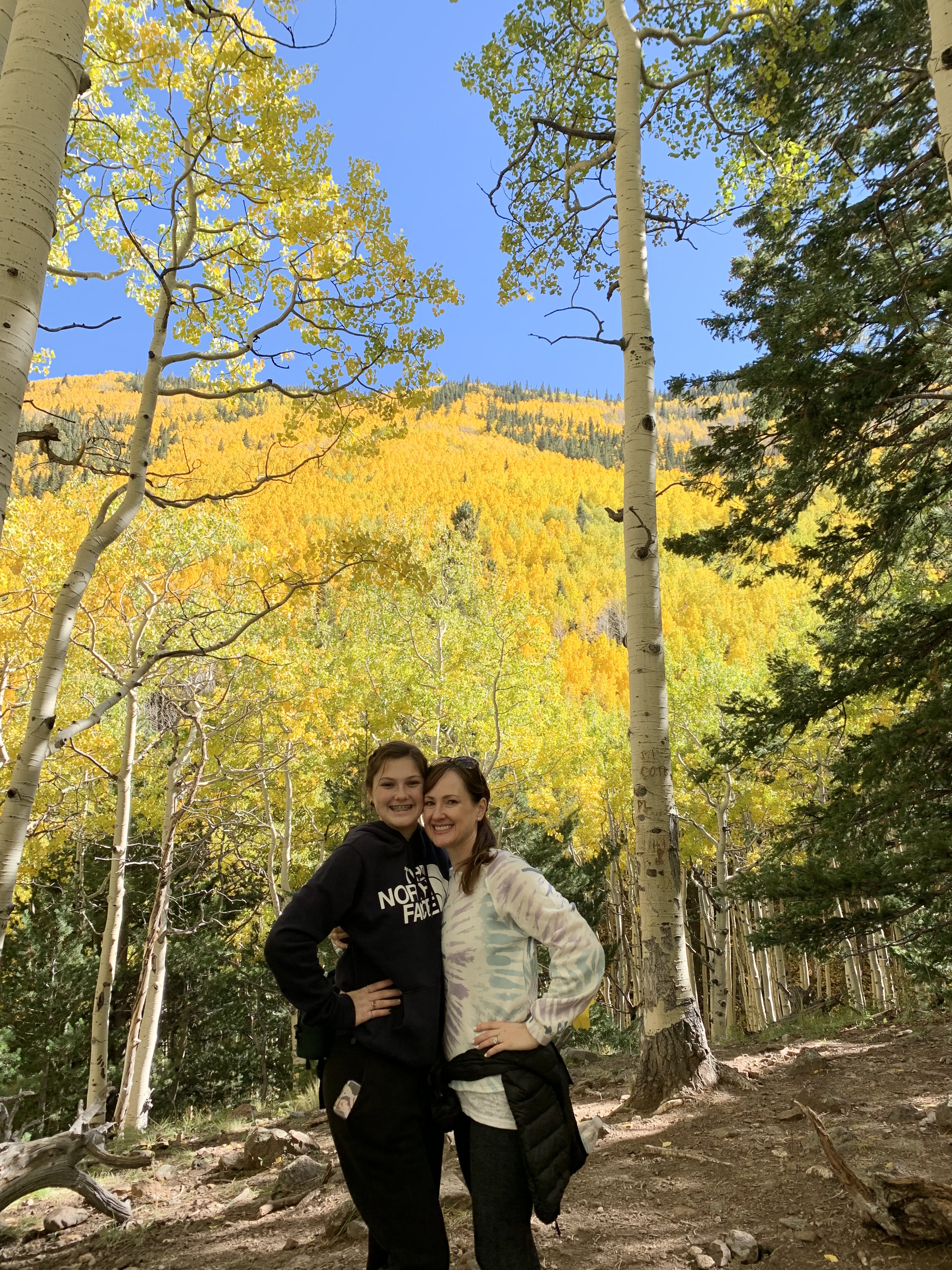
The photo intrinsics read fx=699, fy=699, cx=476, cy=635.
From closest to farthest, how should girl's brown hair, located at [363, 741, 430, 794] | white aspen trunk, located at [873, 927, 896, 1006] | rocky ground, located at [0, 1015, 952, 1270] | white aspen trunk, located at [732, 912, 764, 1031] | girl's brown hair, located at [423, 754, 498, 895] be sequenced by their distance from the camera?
girl's brown hair, located at [423, 754, 498, 895] < girl's brown hair, located at [363, 741, 430, 794] < rocky ground, located at [0, 1015, 952, 1270] < white aspen trunk, located at [873, 927, 896, 1006] < white aspen trunk, located at [732, 912, 764, 1031]

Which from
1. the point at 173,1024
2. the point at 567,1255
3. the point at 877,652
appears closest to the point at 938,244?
the point at 877,652

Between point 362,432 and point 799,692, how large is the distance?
4.12 m

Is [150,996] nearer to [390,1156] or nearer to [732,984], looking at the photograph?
[390,1156]

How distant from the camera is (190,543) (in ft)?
29.3

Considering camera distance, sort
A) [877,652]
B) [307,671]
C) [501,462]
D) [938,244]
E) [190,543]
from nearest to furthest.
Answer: [877,652] → [938,244] → [190,543] → [307,671] → [501,462]

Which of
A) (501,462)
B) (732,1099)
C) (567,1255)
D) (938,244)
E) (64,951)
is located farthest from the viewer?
(501,462)

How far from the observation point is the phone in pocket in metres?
1.65

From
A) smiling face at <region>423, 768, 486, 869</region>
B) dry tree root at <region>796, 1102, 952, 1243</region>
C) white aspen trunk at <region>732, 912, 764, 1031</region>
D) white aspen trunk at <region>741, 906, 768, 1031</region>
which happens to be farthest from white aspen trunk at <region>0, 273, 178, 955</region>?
white aspen trunk at <region>732, 912, 764, 1031</region>

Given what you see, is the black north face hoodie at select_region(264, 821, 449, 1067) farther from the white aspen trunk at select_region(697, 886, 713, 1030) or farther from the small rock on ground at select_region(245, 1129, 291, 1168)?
the white aspen trunk at select_region(697, 886, 713, 1030)

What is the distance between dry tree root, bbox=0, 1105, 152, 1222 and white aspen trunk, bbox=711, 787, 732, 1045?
35.3 ft

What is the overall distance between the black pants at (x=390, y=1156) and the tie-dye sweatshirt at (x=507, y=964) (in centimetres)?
14

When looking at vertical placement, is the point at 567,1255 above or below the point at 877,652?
below

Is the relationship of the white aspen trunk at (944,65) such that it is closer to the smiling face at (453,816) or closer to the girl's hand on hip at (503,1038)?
the smiling face at (453,816)

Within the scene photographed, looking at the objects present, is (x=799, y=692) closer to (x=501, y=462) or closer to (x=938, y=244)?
(x=938, y=244)
